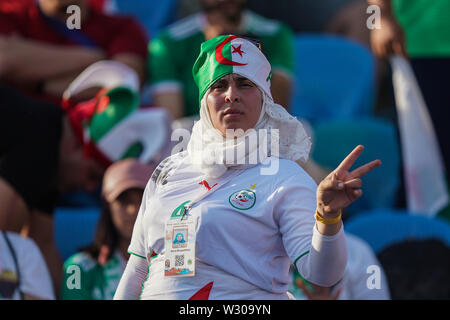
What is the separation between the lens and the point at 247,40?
109 inches

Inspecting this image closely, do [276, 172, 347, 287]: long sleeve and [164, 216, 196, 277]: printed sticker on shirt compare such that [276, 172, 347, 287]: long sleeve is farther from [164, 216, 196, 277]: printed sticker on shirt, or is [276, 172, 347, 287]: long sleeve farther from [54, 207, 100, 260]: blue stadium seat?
[54, 207, 100, 260]: blue stadium seat

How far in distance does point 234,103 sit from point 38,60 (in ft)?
9.34

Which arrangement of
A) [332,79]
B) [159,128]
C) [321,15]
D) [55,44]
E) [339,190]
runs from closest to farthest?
[339,190]
[159,128]
[55,44]
[332,79]
[321,15]

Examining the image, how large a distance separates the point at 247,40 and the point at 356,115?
357cm

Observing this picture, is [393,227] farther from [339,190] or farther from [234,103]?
[339,190]

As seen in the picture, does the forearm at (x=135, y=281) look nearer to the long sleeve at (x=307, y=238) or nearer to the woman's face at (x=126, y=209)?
the long sleeve at (x=307, y=238)

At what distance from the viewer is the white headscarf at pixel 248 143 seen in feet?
8.47

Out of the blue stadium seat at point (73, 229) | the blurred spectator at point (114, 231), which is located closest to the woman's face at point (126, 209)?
the blurred spectator at point (114, 231)

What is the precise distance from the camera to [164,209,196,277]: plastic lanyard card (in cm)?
248

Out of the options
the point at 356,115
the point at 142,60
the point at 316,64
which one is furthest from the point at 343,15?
the point at 142,60

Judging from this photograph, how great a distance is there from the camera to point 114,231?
4.18m

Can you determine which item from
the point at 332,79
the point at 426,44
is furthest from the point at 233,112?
the point at 332,79

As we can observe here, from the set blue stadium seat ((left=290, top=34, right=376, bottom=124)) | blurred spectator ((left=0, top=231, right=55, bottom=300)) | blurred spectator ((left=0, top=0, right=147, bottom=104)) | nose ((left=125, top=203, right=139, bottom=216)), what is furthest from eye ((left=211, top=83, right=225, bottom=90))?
blue stadium seat ((left=290, top=34, right=376, bottom=124))

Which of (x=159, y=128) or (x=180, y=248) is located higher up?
(x=159, y=128)
